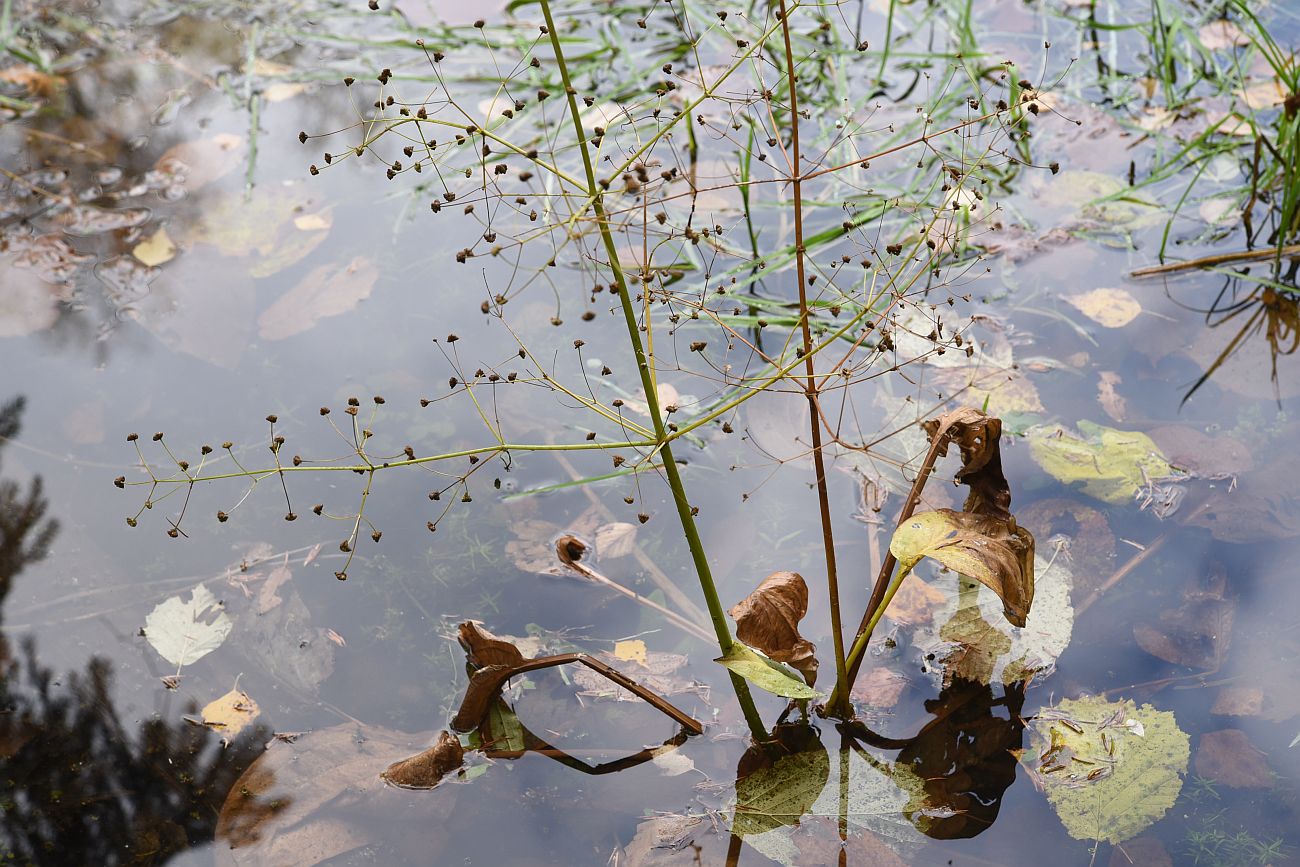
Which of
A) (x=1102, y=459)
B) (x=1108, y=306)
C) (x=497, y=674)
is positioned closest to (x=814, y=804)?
(x=497, y=674)

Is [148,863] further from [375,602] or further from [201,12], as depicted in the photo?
[201,12]

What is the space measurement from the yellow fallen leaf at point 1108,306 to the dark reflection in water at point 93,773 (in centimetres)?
251

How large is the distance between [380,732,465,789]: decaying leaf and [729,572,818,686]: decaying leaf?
67 centimetres

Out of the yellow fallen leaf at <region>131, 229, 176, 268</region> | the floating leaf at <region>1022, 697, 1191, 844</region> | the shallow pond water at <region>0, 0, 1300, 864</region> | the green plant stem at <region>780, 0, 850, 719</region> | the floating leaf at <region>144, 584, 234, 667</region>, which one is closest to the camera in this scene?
the green plant stem at <region>780, 0, 850, 719</region>

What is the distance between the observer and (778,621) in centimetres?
203

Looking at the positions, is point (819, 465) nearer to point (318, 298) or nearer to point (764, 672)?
point (764, 672)

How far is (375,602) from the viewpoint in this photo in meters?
2.51

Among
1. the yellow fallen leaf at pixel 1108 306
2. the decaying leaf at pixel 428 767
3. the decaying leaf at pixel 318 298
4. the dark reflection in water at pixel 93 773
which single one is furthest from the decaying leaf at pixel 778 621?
the decaying leaf at pixel 318 298

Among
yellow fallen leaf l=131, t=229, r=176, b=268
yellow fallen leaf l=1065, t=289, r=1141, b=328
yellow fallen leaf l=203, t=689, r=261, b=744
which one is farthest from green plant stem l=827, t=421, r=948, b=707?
yellow fallen leaf l=131, t=229, r=176, b=268

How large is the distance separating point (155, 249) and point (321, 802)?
2.22m

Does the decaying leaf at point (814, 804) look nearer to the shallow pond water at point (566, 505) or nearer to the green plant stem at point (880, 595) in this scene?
the shallow pond water at point (566, 505)

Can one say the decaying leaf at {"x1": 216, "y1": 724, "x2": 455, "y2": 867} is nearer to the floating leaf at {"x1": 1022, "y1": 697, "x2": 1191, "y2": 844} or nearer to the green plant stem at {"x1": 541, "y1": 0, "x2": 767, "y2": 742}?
the green plant stem at {"x1": 541, "y1": 0, "x2": 767, "y2": 742}

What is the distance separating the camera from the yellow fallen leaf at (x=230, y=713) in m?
2.31

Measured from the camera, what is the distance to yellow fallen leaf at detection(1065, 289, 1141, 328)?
2.94 m
